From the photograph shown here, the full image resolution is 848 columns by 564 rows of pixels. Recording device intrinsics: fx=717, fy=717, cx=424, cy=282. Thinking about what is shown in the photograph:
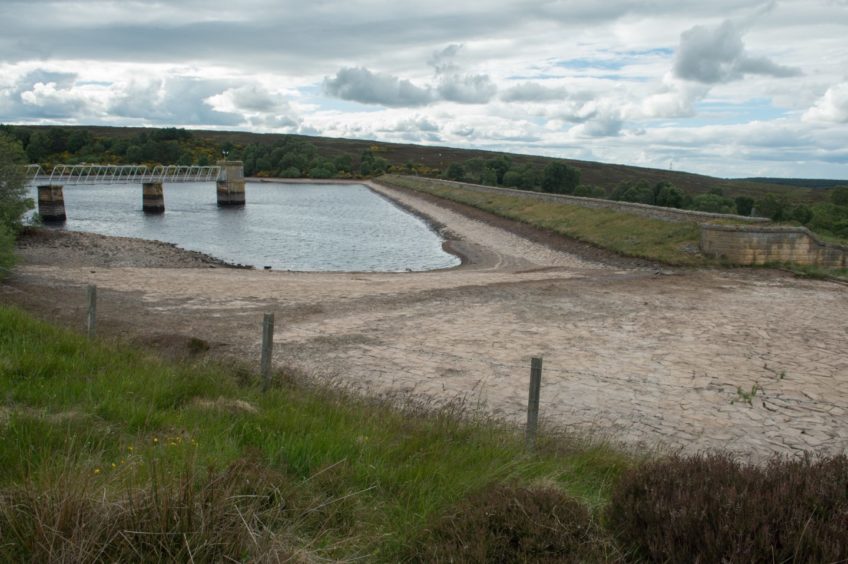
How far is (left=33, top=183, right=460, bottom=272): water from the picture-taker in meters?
35.3

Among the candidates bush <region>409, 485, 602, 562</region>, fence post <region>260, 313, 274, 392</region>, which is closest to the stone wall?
fence post <region>260, 313, 274, 392</region>

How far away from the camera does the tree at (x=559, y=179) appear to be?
286 feet

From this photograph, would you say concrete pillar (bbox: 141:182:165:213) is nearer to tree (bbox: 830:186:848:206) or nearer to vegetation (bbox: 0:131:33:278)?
vegetation (bbox: 0:131:33:278)

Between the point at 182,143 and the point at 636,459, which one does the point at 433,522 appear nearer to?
the point at 636,459

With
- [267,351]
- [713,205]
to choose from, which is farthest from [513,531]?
[713,205]

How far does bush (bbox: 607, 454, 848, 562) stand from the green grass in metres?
0.59

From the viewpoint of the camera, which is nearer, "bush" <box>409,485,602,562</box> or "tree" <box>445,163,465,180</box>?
"bush" <box>409,485,602,562</box>

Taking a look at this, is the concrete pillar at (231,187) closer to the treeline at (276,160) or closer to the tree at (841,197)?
the treeline at (276,160)

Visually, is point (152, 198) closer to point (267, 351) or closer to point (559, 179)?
point (559, 179)

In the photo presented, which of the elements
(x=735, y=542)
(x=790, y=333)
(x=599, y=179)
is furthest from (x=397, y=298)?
(x=599, y=179)

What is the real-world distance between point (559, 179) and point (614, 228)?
57241 mm

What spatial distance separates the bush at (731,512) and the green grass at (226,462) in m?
0.59

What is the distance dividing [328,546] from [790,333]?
12.7m

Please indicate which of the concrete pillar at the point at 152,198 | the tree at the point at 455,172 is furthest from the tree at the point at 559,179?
the concrete pillar at the point at 152,198
